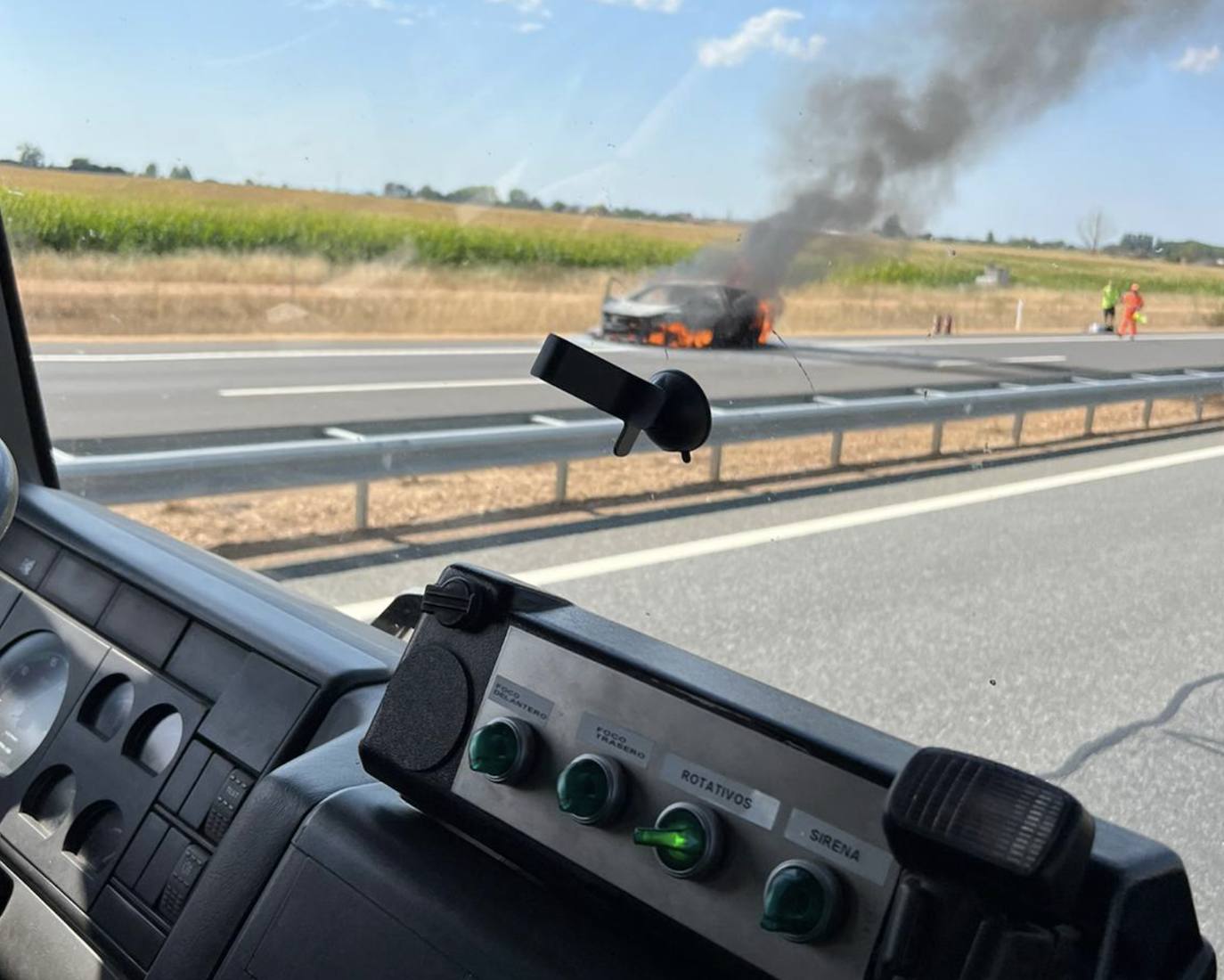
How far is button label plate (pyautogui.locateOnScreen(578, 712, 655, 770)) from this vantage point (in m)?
1.43

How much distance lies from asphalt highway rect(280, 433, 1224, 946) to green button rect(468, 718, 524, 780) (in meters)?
0.61

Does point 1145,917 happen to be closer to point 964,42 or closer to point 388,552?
point 964,42

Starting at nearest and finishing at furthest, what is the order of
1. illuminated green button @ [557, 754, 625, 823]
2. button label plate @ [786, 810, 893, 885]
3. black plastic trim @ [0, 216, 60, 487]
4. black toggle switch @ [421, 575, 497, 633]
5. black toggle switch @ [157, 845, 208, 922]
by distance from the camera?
1. button label plate @ [786, 810, 893, 885]
2. illuminated green button @ [557, 754, 625, 823]
3. black toggle switch @ [421, 575, 497, 633]
4. black toggle switch @ [157, 845, 208, 922]
5. black plastic trim @ [0, 216, 60, 487]

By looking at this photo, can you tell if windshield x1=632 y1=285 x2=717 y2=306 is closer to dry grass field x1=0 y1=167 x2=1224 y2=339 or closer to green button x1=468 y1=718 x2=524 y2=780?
dry grass field x1=0 y1=167 x2=1224 y2=339

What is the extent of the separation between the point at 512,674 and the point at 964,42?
0.84m

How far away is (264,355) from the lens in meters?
2.66

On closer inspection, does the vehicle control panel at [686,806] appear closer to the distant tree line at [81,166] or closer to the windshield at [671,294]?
the windshield at [671,294]

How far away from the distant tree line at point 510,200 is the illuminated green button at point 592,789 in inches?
25.2

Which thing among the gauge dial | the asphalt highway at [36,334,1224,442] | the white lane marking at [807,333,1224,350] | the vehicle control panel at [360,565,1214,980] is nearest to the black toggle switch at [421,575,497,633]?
the vehicle control panel at [360,565,1214,980]

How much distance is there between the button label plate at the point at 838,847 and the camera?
1.22 m

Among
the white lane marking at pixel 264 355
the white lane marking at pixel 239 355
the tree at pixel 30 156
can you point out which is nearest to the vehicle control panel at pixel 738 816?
the white lane marking at pixel 264 355

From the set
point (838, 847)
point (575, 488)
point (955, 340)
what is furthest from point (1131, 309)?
point (575, 488)

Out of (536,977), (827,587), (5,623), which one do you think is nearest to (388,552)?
(5,623)

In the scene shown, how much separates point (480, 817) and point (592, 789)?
195 millimetres
